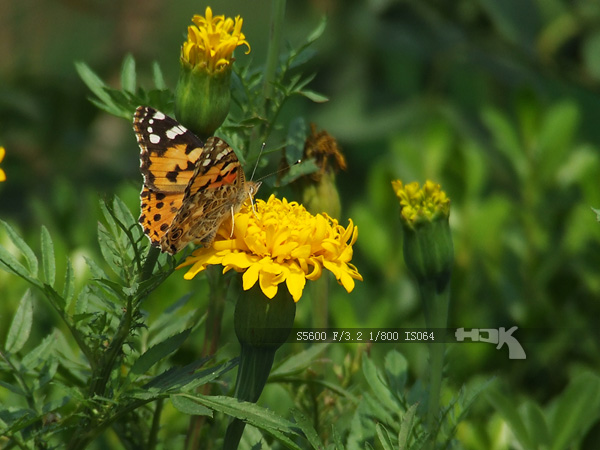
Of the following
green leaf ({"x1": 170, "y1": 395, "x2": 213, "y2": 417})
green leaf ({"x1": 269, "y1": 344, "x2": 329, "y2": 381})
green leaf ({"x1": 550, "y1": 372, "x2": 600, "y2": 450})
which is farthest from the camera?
green leaf ({"x1": 550, "y1": 372, "x2": 600, "y2": 450})

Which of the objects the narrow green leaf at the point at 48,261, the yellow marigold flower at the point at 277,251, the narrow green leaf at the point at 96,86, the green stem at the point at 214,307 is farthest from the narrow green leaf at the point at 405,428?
the narrow green leaf at the point at 96,86

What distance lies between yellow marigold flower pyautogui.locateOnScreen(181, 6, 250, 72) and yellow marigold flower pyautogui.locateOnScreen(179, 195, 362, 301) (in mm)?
143

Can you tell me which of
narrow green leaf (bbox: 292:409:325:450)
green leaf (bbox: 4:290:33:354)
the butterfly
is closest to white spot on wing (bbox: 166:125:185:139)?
the butterfly

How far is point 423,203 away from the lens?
34.1 inches

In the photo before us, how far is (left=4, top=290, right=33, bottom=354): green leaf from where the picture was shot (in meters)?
0.79

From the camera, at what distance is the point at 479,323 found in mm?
1354

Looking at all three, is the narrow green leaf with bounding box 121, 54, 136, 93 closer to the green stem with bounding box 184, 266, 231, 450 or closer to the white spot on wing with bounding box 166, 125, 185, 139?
the white spot on wing with bounding box 166, 125, 185, 139

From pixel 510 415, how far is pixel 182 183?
438 mm

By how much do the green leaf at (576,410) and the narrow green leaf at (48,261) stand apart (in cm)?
58

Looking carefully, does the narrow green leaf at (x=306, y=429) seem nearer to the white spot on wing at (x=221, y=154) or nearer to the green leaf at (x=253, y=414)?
the green leaf at (x=253, y=414)

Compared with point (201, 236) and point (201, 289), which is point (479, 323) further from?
point (201, 236)

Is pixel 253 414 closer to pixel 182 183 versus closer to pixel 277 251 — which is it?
pixel 277 251

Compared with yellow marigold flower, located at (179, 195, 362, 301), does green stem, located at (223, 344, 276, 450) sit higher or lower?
lower

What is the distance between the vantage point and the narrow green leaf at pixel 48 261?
75cm
